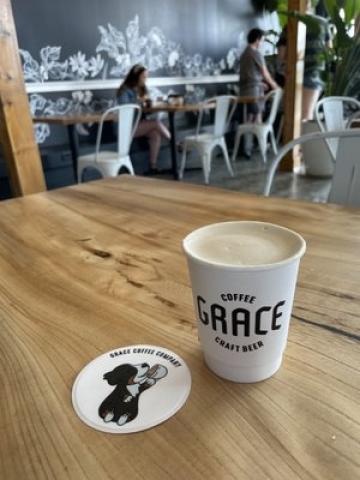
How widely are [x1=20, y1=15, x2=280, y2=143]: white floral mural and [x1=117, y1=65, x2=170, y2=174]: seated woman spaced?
426 mm

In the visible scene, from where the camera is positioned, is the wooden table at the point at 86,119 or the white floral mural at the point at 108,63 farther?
the white floral mural at the point at 108,63

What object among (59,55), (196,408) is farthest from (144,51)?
(196,408)

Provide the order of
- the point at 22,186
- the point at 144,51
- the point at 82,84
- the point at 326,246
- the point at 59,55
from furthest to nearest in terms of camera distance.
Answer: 1. the point at 144,51
2. the point at 82,84
3. the point at 59,55
4. the point at 22,186
5. the point at 326,246

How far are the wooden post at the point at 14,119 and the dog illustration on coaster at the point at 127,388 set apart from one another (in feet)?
5.78

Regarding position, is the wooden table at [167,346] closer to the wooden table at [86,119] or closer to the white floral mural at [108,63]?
the wooden table at [86,119]

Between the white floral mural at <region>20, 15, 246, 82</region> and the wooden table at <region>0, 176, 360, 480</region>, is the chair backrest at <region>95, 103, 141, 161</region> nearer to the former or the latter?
the white floral mural at <region>20, 15, 246, 82</region>

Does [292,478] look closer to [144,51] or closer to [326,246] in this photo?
[326,246]

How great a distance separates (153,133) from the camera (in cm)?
483

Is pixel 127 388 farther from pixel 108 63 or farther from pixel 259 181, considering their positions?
pixel 108 63

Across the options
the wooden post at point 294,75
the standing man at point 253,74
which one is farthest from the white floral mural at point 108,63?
the wooden post at point 294,75

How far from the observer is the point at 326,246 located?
25.5 inches

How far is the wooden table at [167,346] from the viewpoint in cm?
29

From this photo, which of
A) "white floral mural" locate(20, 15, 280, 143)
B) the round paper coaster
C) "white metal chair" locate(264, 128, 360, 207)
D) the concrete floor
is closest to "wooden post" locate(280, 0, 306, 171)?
the concrete floor

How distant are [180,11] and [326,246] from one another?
18.5 feet
